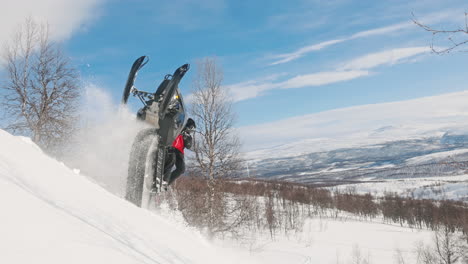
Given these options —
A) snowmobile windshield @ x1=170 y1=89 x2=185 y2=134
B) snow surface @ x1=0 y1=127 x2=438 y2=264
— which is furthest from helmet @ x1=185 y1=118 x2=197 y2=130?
snow surface @ x1=0 y1=127 x2=438 y2=264

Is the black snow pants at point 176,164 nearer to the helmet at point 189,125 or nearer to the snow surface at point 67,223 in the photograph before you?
the helmet at point 189,125

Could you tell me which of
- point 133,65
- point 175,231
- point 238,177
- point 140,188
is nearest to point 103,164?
point 140,188

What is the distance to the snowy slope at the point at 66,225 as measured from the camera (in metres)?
1.60

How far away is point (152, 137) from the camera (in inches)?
265

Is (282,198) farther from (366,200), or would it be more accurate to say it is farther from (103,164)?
(103,164)

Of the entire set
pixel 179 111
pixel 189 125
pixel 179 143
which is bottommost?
pixel 179 143

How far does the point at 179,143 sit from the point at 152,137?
67 cm

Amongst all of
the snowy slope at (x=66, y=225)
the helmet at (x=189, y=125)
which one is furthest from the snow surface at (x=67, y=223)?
the helmet at (x=189, y=125)

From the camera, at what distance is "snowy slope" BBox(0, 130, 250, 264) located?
160 centimetres

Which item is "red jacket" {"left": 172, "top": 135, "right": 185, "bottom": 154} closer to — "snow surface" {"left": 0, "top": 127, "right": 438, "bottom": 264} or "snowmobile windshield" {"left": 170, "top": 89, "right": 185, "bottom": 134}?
"snowmobile windshield" {"left": 170, "top": 89, "right": 185, "bottom": 134}

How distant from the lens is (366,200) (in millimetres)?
119500

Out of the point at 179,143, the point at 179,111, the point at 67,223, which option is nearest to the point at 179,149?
the point at 179,143

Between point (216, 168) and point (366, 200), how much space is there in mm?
118311

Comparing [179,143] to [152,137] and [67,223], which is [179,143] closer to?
[152,137]
